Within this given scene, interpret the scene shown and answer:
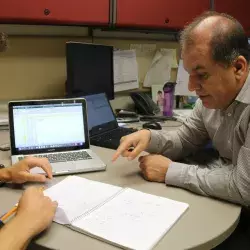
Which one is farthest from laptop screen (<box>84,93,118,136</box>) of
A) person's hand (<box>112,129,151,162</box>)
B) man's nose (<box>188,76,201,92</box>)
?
man's nose (<box>188,76,201,92</box>)

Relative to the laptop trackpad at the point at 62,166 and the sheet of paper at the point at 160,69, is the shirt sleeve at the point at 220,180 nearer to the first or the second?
the laptop trackpad at the point at 62,166

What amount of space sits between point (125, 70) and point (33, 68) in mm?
598

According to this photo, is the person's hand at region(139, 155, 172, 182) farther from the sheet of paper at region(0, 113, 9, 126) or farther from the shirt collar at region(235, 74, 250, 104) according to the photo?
the sheet of paper at region(0, 113, 9, 126)

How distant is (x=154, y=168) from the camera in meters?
1.09

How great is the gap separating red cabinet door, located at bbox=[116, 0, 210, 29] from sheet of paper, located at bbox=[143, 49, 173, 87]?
1.16 ft

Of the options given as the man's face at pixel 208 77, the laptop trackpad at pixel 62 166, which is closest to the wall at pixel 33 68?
the laptop trackpad at pixel 62 166

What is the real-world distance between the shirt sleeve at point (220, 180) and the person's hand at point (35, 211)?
1.27ft

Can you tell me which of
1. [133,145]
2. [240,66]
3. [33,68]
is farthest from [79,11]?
[240,66]

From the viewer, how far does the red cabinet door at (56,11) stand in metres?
1.47

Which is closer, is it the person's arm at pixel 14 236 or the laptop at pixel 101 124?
the person's arm at pixel 14 236

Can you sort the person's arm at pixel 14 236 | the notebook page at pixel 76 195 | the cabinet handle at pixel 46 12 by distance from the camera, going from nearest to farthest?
the person's arm at pixel 14 236
the notebook page at pixel 76 195
the cabinet handle at pixel 46 12

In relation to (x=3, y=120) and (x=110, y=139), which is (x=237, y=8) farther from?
(x=3, y=120)

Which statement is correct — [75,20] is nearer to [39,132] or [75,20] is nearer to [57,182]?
[39,132]

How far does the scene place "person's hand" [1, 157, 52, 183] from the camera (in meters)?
1.00
